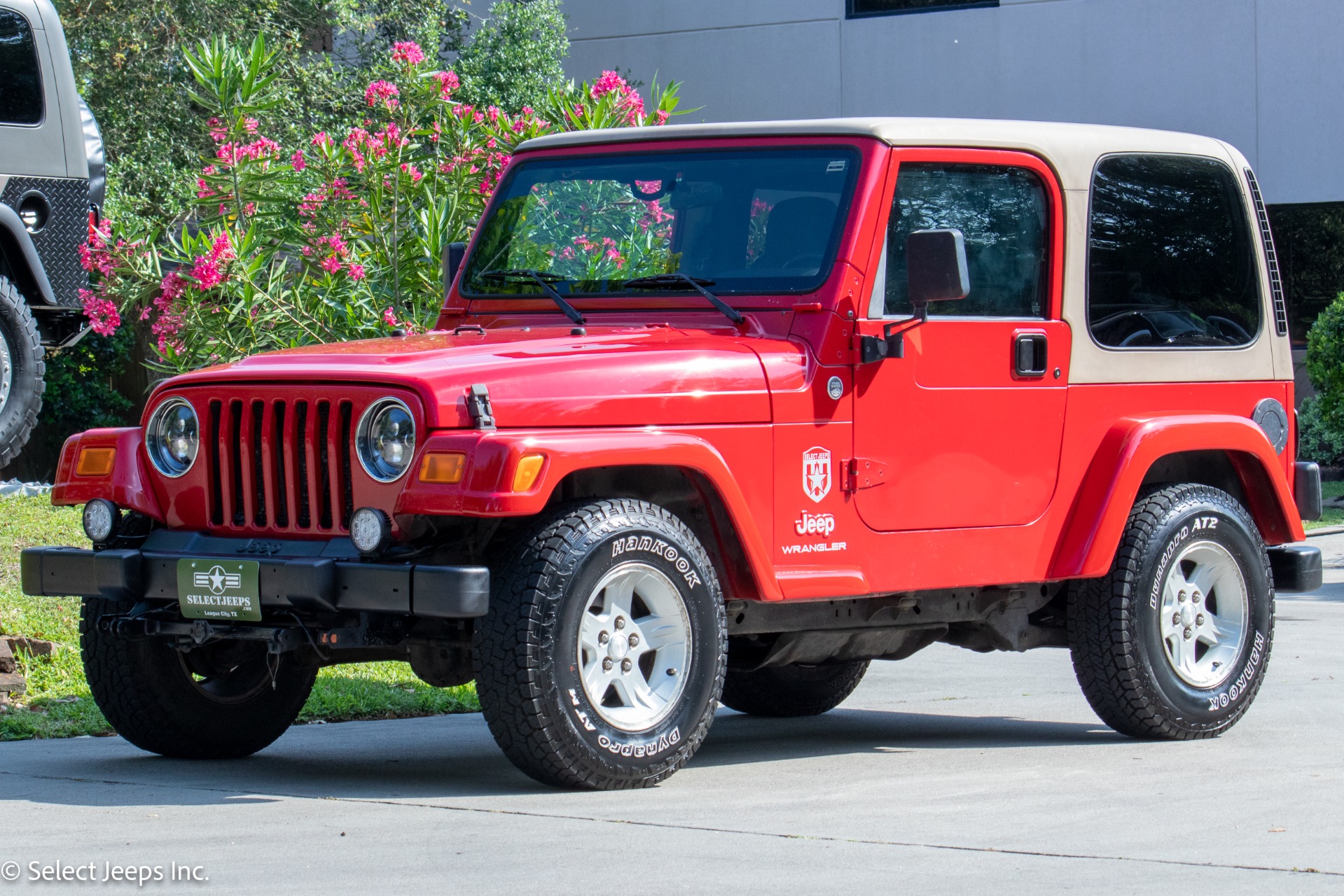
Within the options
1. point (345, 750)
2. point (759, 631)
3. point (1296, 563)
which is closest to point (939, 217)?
point (759, 631)

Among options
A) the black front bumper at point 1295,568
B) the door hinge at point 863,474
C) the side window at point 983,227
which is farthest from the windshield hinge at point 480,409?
the black front bumper at point 1295,568

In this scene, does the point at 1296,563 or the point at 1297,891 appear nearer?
the point at 1297,891

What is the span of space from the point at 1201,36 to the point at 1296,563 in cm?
1523

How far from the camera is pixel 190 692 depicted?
22.2ft

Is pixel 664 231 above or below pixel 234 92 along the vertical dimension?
below

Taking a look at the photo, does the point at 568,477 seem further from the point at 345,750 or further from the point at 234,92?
the point at 234,92

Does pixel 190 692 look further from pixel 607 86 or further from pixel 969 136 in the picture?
pixel 607 86

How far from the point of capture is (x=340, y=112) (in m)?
22.3

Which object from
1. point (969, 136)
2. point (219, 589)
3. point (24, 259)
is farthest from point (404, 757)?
point (24, 259)

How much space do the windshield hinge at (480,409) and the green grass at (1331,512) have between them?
441 inches

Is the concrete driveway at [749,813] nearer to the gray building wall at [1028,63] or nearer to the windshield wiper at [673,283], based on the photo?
the windshield wiper at [673,283]

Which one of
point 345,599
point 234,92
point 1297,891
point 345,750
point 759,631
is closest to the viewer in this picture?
point 1297,891

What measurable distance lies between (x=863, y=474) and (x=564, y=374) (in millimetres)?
1203

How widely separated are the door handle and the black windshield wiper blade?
1.53 meters
